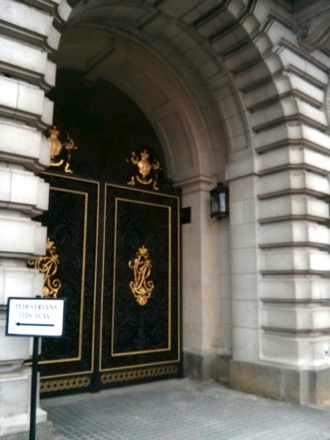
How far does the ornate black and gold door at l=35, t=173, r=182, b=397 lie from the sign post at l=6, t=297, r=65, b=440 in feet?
10.3

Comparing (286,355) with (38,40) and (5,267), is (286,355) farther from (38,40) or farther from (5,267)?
(38,40)

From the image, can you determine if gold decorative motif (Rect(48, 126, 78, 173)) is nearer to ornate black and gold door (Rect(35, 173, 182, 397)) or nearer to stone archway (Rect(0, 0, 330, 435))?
ornate black and gold door (Rect(35, 173, 182, 397))

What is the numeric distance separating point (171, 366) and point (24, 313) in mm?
5154

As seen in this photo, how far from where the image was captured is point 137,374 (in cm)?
830

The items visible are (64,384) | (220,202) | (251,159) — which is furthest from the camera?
(220,202)

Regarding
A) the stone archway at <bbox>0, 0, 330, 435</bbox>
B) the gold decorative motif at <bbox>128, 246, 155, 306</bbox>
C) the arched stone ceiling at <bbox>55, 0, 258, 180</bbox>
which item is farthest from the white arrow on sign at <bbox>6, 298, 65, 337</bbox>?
the arched stone ceiling at <bbox>55, 0, 258, 180</bbox>

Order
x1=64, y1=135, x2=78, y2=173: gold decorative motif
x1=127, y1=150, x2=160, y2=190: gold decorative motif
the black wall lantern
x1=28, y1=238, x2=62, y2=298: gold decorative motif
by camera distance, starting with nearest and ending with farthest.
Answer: x1=28, y1=238, x2=62, y2=298: gold decorative motif
x1=64, y1=135, x2=78, y2=173: gold decorative motif
the black wall lantern
x1=127, y1=150, x2=160, y2=190: gold decorative motif

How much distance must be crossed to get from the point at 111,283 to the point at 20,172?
3404 millimetres

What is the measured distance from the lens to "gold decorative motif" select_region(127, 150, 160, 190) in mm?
9172

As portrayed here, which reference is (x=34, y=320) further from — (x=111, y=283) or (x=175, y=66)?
(x=175, y=66)

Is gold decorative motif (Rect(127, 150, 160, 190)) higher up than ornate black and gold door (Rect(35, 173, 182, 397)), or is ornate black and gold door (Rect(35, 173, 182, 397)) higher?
gold decorative motif (Rect(127, 150, 160, 190))

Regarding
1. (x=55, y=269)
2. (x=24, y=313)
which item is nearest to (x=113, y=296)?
(x=55, y=269)

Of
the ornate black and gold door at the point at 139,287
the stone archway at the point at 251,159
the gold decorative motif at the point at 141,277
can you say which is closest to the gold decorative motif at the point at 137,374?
the ornate black and gold door at the point at 139,287

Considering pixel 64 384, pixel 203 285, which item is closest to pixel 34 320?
pixel 64 384
